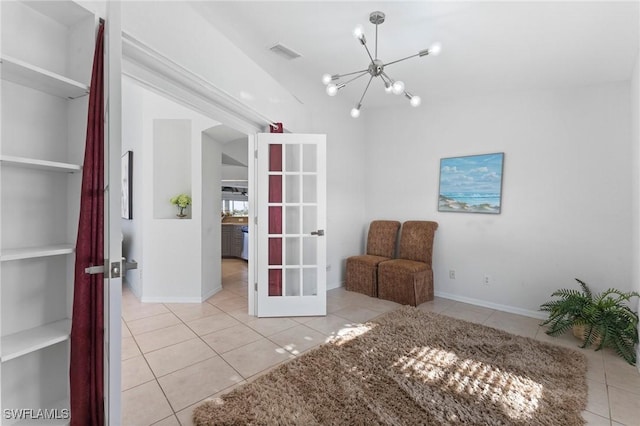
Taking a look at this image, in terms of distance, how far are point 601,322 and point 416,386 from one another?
6.35 feet

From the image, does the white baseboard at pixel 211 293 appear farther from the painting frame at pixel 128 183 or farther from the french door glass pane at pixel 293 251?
the painting frame at pixel 128 183

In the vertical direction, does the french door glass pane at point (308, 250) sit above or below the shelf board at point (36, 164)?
below

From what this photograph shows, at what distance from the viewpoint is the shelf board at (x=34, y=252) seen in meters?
1.07

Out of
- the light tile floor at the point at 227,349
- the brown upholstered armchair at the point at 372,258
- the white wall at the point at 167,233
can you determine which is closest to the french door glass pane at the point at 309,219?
the light tile floor at the point at 227,349

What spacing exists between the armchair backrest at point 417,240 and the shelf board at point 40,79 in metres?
3.81

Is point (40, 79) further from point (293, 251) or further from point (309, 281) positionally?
point (309, 281)

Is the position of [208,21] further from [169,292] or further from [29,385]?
[169,292]

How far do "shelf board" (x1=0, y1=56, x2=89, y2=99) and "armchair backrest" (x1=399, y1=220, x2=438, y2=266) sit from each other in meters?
3.81

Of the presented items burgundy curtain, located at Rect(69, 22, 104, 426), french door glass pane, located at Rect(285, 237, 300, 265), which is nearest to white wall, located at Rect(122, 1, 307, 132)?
burgundy curtain, located at Rect(69, 22, 104, 426)

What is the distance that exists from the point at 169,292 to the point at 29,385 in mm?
2590

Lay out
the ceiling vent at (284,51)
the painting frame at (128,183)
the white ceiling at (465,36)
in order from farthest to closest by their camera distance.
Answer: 1. the painting frame at (128,183)
2. the ceiling vent at (284,51)
3. the white ceiling at (465,36)

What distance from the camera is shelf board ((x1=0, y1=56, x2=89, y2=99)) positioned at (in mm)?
1096

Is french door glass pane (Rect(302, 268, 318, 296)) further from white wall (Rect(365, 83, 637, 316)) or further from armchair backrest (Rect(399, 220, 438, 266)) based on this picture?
white wall (Rect(365, 83, 637, 316))

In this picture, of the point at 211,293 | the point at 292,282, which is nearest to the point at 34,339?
the point at 292,282
